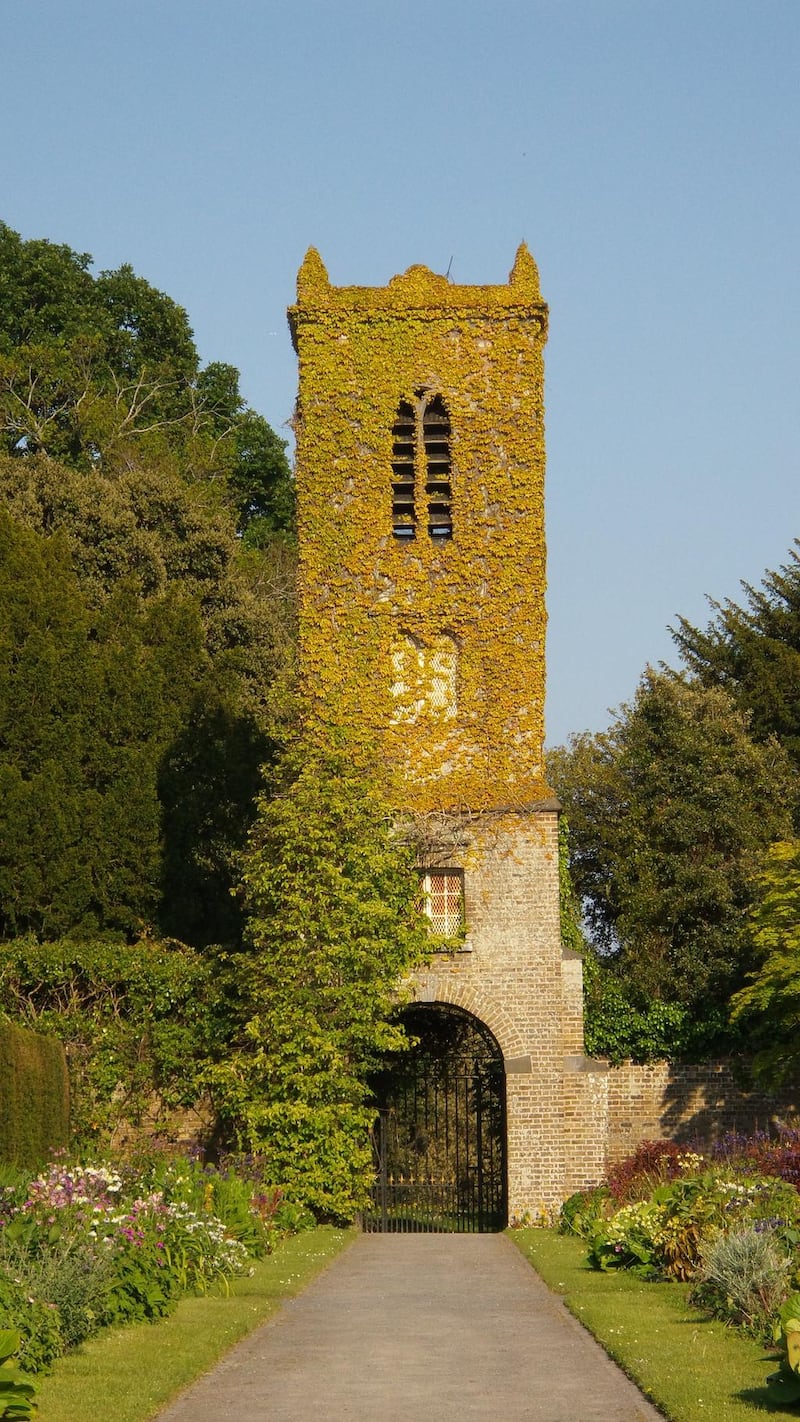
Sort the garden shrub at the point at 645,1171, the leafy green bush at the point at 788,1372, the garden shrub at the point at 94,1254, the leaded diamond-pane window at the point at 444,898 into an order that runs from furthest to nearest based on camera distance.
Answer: the leaded diamond-pane window at the point at 444,898, the garden shrub at the point at 645,1171, the garden shrub at the point at 94,1254, the leafy green bush at the point at 788,1372

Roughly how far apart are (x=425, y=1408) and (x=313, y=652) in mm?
A: 15875

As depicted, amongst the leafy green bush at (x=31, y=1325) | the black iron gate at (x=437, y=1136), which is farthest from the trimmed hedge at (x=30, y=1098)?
the leafy green bush at (x=31, y=1325)

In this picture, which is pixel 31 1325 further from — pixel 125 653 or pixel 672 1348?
pixel 125 653

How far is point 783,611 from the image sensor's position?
40.6 m

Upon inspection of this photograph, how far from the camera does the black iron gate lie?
2505 centimetres

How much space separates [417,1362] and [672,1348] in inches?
63.7

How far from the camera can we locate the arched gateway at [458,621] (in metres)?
23.6

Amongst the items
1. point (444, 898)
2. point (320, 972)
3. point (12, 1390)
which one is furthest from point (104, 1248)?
point (444, 898)

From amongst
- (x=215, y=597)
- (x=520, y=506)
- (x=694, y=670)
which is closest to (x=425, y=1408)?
(x=520, y=506)

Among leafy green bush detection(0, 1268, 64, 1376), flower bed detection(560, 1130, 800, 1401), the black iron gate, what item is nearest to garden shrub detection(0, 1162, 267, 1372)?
leafy green bush detection(0, 1268, 64, 1376)

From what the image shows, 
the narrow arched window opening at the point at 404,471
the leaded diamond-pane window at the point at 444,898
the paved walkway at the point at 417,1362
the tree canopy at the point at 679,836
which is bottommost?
the paved walkway at the point at 417,1362

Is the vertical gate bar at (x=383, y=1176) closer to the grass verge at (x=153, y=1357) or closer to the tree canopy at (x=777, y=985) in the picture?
the tree canopy at (x=777, y=985)

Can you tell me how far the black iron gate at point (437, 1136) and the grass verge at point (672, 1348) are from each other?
9.02m

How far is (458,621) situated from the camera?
24531 mm
